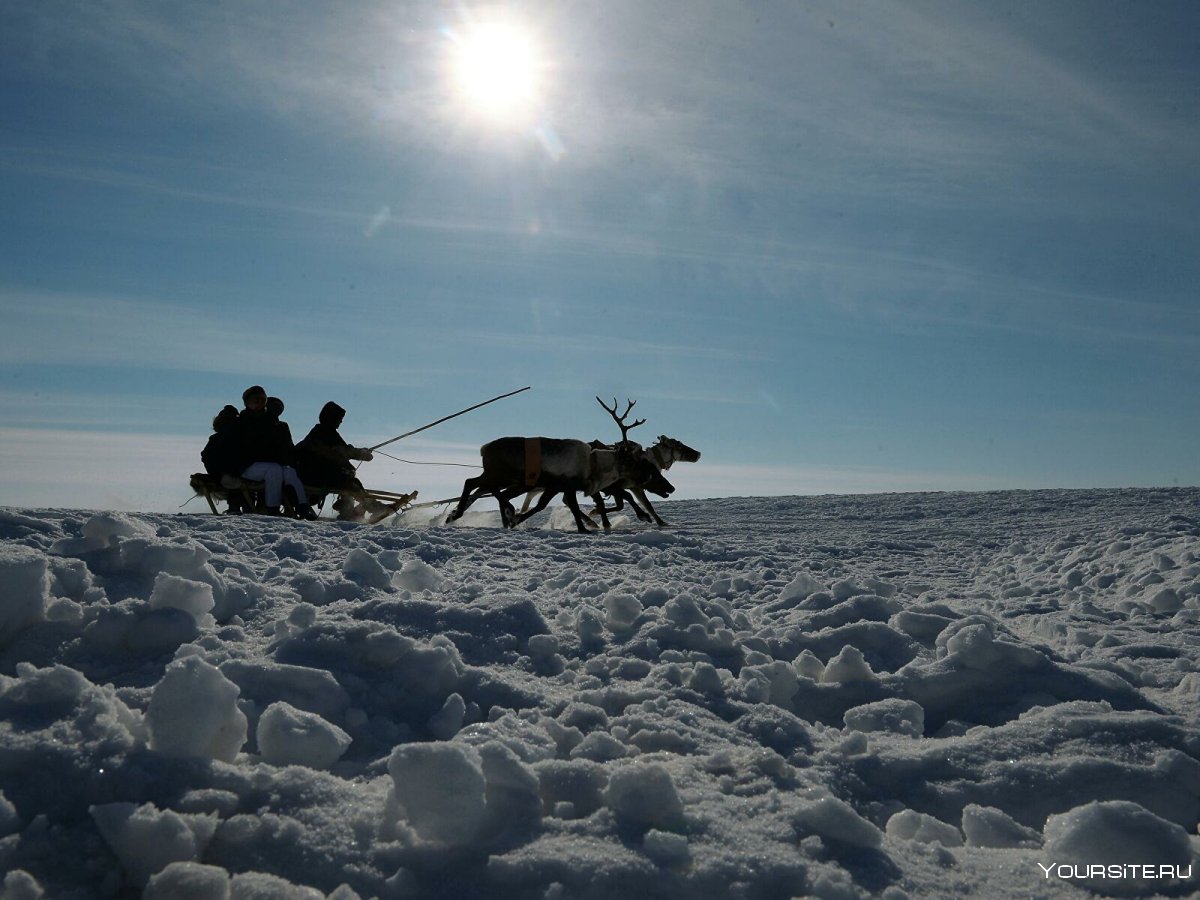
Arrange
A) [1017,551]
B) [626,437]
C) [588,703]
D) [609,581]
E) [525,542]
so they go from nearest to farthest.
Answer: [588,703] → [609,581] → [525,542] → [1017,551] → [626,437]

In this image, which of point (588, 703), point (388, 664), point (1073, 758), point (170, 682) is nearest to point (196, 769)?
point (170, 682)

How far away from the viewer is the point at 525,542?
26.5 ft

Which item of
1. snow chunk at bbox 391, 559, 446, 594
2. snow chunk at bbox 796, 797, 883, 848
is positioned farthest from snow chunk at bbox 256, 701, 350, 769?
snow chunk at bbox 391, 559, 446, 594

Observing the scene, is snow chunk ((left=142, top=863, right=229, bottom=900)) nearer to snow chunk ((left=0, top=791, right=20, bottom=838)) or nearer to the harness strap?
snow chunk ((left=0, top=791, right=20, bottom=838))

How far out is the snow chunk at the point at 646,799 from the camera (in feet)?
7.23

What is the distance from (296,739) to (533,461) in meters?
8.33

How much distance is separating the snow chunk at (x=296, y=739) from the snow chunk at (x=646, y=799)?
2.48ft

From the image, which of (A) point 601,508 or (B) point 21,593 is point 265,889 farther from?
(A) point 601,508

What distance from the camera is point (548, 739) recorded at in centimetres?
270

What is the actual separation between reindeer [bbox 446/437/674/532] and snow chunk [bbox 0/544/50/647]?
7.74 metres

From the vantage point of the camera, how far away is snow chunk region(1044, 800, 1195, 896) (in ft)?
6.81

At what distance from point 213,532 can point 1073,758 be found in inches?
204

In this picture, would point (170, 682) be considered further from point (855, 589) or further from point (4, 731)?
point (855, 589)

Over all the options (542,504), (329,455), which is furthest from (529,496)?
(329,455)
